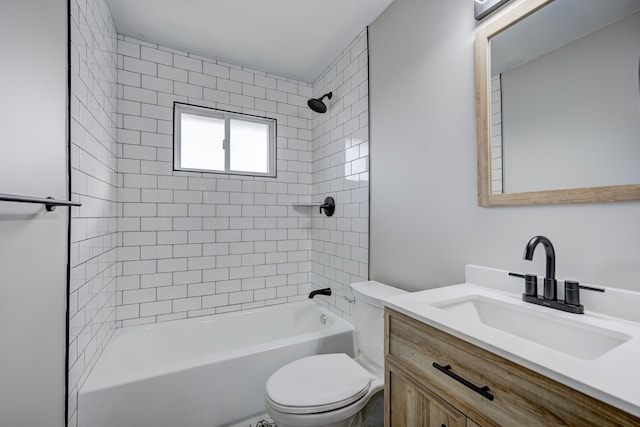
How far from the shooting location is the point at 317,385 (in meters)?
1.31

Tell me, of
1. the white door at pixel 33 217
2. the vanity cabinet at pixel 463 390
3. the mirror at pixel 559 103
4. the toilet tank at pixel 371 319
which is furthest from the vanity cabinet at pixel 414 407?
the white door at pixel 33 217

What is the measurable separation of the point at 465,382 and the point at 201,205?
7.20 ft

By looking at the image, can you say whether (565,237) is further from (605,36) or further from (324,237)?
(324,237)

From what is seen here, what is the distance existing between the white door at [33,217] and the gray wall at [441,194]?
1.59m

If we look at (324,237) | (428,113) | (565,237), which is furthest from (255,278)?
(565,237)

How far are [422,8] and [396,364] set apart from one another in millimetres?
1774

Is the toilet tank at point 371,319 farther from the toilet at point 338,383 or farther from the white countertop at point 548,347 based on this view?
the white countertop at point 548,347

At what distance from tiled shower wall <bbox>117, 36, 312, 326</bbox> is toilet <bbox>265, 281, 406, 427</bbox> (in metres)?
1.18

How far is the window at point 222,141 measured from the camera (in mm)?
2342

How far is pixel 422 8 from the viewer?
4.97 ft

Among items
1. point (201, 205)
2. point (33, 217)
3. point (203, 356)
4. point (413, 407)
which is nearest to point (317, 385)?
point (413, 407)

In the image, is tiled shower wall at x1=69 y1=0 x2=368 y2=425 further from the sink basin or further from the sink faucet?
the sink faucet

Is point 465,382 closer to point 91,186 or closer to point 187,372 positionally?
point 187,372

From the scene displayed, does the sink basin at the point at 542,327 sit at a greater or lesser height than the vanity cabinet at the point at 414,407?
greater
